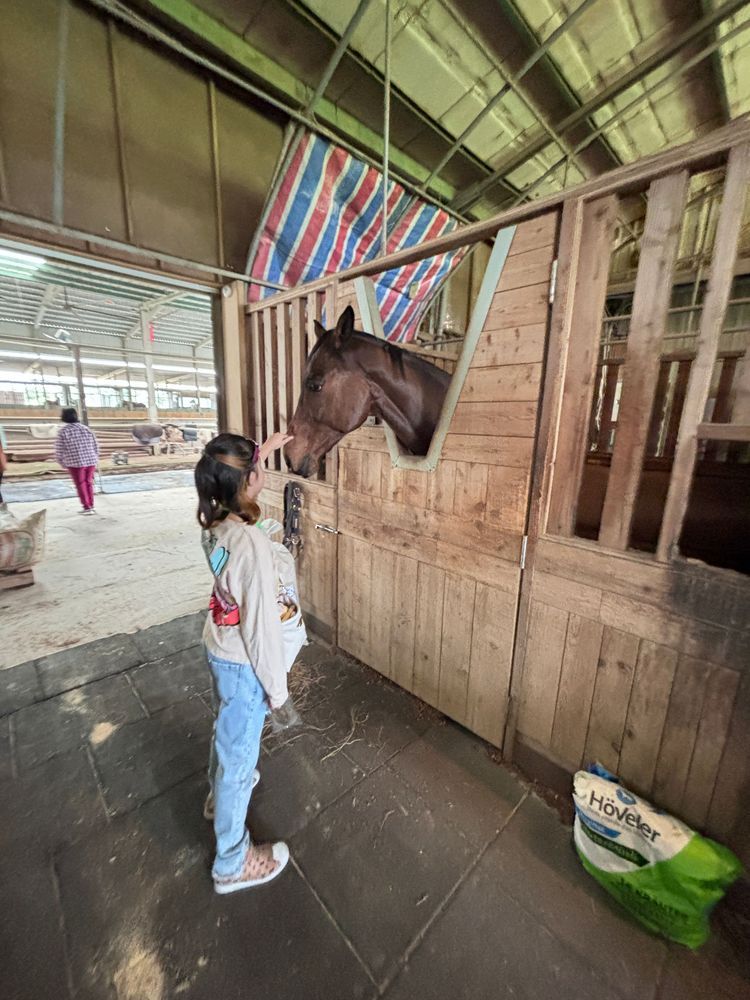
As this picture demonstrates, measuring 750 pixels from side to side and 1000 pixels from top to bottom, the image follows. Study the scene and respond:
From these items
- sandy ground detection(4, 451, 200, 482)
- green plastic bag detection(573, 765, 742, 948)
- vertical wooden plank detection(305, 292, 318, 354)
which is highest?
vertical wooden plank detection(305, 292, 318, 354)

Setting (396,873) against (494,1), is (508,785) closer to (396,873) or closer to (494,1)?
(396,873)

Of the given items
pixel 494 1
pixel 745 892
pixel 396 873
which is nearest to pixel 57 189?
pixel 494 1

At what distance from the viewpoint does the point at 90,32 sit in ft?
8.09

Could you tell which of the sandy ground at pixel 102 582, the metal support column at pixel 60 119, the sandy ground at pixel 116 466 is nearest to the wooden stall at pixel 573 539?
the metal support column at pixel 60 119

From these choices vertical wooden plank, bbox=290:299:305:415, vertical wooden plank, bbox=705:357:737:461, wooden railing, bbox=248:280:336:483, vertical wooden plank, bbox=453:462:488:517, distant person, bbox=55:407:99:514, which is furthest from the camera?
distant person, bbox=55:407:99:514

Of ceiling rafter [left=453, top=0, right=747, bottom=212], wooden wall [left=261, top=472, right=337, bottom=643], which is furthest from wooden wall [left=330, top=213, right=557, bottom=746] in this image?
ceiling rafter [left=453, top=0, right=747, bottom=212]

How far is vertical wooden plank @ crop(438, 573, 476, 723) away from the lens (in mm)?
2156

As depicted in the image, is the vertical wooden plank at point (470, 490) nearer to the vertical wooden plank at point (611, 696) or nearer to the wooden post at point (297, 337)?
the vertical wooden plank at point (611, 696)

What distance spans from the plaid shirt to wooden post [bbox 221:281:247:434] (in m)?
4.66

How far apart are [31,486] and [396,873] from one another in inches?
475

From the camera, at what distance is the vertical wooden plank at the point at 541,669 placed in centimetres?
181

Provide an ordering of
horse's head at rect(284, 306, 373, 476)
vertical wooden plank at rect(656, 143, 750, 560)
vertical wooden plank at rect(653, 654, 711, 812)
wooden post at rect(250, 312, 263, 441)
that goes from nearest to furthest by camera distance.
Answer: vertical wooden plank at rect(656, 143, 750, 560) → vertical wooden plank at rect(653, 654, 711, 812) → horse's head at rect(284, 306, 373, 476) → wooden post at rect(250, 312, 263, 441)

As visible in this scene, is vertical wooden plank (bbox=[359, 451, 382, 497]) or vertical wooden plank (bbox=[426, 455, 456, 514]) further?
vertical wooden plank (bbox=[359, 451, 382, 497])

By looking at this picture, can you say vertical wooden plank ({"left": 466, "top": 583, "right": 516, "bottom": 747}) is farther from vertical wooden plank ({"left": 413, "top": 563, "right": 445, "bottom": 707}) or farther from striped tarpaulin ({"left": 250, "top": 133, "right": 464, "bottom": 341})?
striped tarpaulin ({"left": 250, "top": 133, "right": 464, "bottom": 341})
